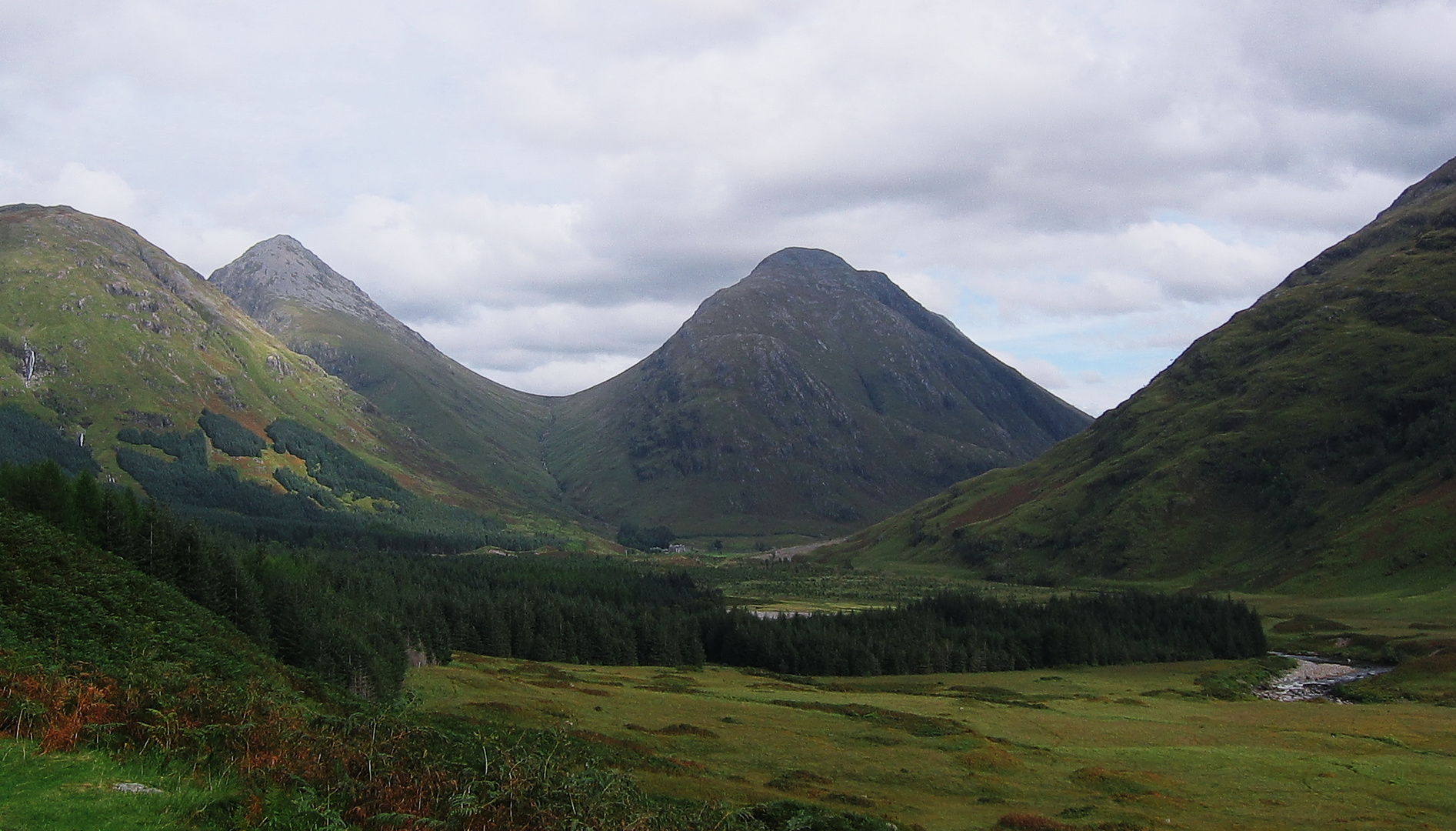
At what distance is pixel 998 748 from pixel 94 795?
6597cm

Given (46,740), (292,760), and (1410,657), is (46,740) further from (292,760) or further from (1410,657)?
(1410,657)

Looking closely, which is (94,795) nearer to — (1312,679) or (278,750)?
(278,750)

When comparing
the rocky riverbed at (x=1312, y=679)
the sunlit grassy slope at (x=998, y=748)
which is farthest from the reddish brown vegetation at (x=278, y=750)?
the rocky riverbed at (x=1312, y=679)

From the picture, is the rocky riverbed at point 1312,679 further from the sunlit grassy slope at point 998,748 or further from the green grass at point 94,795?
the green grass at point 94,795

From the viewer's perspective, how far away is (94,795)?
67.7ft

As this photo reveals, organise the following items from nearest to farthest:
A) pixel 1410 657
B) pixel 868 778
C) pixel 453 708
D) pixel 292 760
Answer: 1. pixel 292 760
2. pixel 868 778
3. pixel 453 708
4. pixel 1410 657

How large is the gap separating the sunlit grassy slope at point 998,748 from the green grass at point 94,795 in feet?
66.8

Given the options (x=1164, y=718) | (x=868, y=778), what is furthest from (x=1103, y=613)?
(x=868, y=778)

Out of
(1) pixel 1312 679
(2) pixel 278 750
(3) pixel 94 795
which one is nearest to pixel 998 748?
(2) pixel 278 750

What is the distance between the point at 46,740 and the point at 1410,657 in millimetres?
169927

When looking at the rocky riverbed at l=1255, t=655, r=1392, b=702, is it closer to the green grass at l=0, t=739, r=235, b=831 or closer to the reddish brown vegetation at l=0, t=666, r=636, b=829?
the reddish brown vegetation at l=0, t=666, r=636, b=829

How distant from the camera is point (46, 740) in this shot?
→ 22.8 m

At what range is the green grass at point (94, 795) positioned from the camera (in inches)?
757

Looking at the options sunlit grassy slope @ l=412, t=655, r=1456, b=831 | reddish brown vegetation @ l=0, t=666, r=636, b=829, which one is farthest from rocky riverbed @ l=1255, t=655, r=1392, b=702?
reddish brown vegetation @ l=0, t=666, r=636, b=829
